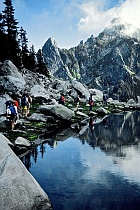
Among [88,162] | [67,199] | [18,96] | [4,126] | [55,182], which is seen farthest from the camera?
[18,96]

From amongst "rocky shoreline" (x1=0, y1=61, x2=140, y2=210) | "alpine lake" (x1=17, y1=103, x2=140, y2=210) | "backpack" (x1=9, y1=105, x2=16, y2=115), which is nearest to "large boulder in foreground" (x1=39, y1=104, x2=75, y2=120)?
"rocky shoreline" (x1=0, y1=61, x2=140, y2=210)

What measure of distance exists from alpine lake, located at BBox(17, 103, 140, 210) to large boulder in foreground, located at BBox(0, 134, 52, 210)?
63.0 inches

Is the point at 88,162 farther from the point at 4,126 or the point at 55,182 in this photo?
the point at 4,126

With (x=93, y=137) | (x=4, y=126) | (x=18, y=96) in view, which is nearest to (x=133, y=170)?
(x=93, y=137)

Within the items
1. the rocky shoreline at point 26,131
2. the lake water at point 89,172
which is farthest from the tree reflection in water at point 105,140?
the rocky shoreline at point 26,131

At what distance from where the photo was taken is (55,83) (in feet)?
273

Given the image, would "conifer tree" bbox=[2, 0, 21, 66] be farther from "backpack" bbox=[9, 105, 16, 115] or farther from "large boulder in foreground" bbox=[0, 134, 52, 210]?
"large boulder in foreground" bbox=[0, 134, 52, 210]

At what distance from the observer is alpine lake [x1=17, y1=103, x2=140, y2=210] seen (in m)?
13.6

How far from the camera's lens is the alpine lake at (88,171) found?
13.6 m

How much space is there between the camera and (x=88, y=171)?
1812cm

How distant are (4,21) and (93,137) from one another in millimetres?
57791

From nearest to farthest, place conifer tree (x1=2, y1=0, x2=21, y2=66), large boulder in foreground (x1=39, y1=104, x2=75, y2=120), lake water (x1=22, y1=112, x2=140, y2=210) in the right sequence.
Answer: lake water (x1=22, y1=112, x2=140, y2=210), large boulder in foreground (x1=39, y1=104, x2=75, y2=120), conifer tree (x1=2, y1=0, x2=21, y2=66)

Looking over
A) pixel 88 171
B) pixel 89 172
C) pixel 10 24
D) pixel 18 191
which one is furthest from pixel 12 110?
pixel 10 24

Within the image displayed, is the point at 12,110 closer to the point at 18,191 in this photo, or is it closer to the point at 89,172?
the point at 89,172
